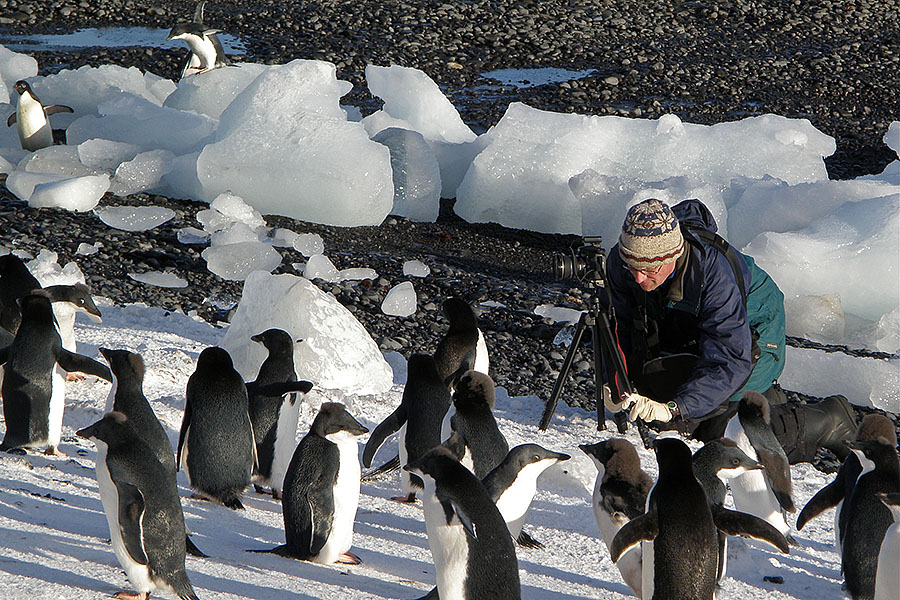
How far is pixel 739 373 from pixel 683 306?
257 millimetres

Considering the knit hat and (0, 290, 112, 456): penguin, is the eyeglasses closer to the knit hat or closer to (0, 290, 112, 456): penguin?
the knit hat

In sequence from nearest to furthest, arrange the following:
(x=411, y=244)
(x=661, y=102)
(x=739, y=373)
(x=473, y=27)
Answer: (x=739, y=373), (x=411, y=244), (x=661, y=102), (x=473, y=27)

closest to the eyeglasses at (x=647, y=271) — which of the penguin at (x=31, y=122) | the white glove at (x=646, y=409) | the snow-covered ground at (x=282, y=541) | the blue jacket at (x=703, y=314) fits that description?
the blue jacket at (x=703, y=314)

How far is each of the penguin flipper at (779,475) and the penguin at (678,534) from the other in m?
0.86

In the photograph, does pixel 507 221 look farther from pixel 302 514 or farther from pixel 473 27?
pixel 473 27

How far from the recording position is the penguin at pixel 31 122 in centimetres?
747

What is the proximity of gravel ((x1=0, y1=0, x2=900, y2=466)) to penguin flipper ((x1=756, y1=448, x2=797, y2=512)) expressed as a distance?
128 cm

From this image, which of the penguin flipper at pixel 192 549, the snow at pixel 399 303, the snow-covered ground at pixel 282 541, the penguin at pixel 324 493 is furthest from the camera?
the snow at pixel 399 303

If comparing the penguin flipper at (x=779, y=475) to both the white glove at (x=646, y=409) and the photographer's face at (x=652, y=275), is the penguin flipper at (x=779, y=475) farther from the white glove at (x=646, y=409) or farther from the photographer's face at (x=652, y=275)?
the photographer's face at (x=652, y=275)

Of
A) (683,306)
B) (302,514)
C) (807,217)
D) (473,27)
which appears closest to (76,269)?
(302,514)

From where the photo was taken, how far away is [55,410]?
3.40m

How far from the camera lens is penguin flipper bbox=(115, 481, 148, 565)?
2.37m

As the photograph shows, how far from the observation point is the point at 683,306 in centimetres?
321

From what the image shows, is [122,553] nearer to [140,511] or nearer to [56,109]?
[140,511]
